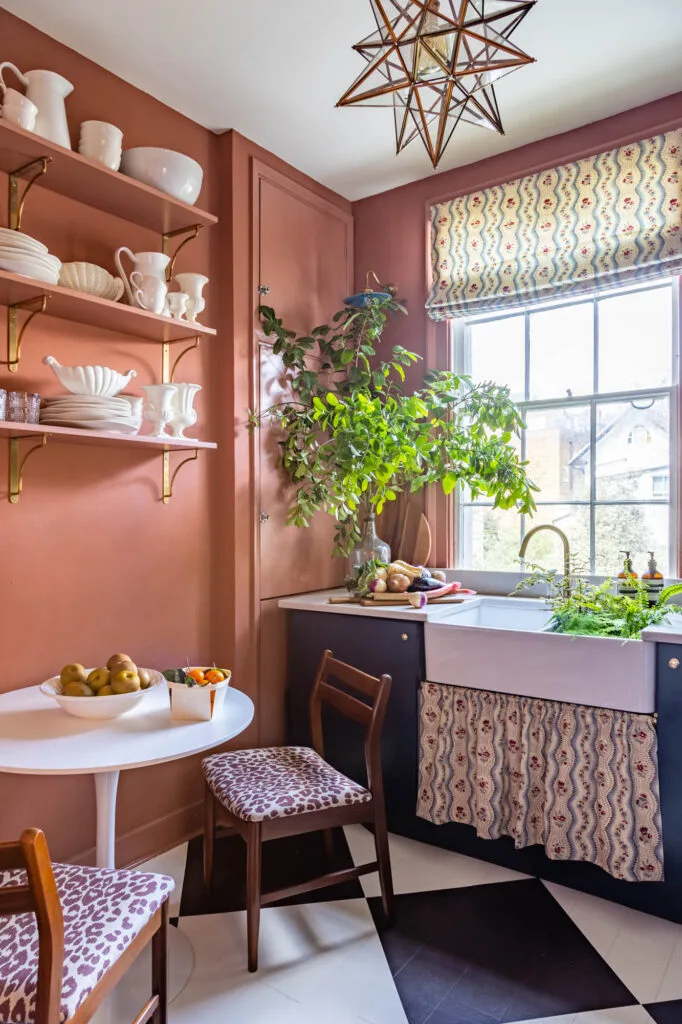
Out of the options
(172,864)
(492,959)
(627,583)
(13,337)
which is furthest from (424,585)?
(13,337)

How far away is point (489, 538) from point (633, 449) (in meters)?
0.71

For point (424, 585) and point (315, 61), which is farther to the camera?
point (424, 585)

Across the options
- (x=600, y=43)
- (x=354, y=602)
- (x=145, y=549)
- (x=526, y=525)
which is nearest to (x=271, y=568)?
(x=354, y=602)

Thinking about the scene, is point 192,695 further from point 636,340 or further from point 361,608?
point 636,340

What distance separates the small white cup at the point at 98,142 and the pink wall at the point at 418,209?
1.44 m

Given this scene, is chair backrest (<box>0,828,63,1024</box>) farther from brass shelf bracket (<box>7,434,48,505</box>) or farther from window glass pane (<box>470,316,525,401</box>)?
window glass pane (<box>470,316,525,401</box>)

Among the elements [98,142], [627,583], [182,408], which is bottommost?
[627,583]

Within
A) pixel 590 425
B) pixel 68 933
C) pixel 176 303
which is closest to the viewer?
pixel 68 933

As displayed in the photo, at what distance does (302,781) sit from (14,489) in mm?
1223

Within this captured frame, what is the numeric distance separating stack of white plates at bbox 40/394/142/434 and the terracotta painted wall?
191mm

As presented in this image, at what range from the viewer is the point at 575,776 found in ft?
6.84

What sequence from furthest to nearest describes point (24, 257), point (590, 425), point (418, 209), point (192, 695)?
1. point (418, 209)
2. point (590, 425)
3. point (24, 257)
4. point (192, 695)

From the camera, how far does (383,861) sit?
201cm

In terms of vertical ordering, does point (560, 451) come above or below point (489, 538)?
above
